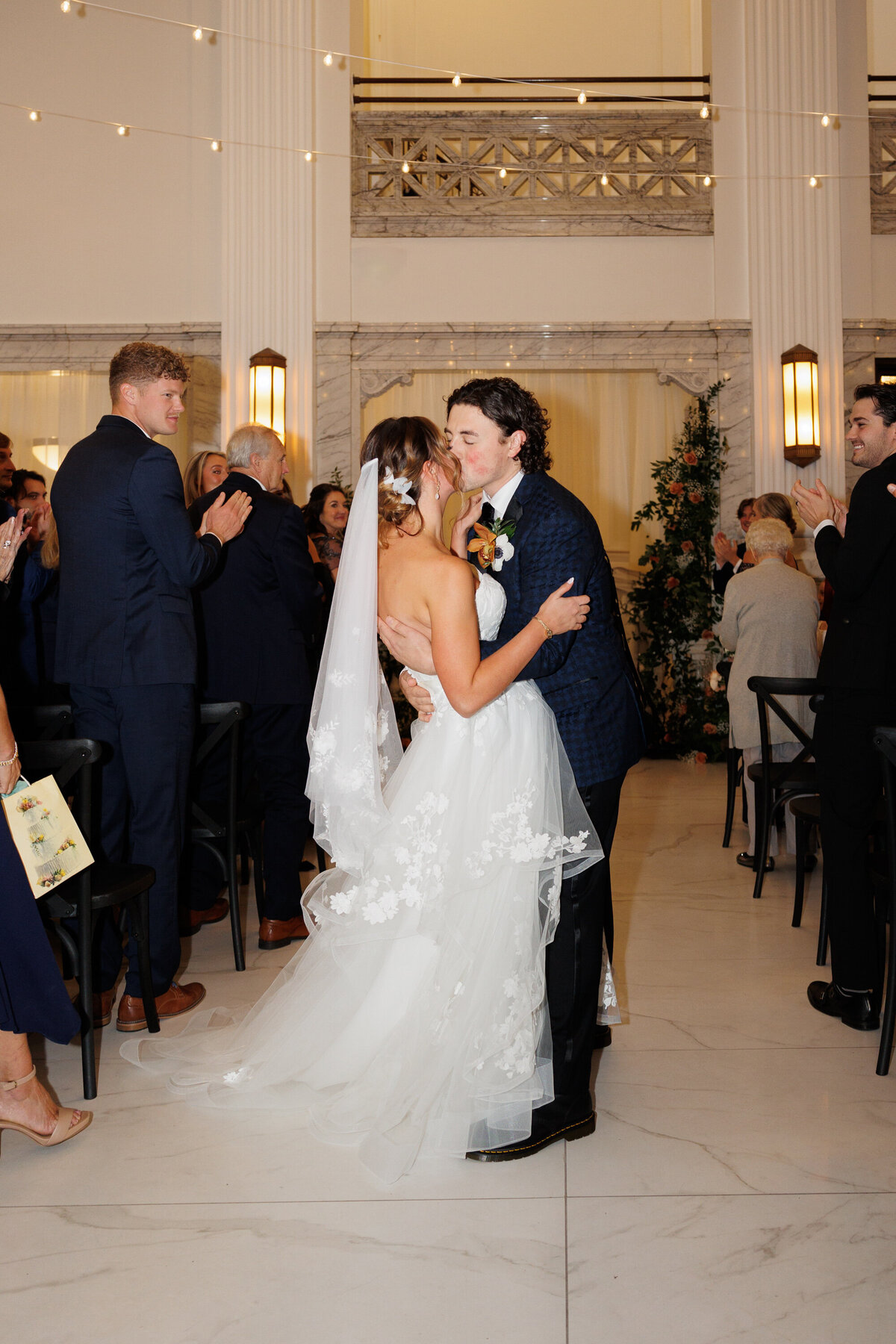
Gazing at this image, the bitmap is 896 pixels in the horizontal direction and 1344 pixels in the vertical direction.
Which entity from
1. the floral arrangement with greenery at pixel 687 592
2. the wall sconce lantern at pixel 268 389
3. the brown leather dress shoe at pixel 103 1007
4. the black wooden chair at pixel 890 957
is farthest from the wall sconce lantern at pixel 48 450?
the black wooden chair at pixel 890 957

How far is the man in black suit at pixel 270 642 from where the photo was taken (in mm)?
4230

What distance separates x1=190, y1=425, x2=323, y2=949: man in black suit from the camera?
423 centimetres

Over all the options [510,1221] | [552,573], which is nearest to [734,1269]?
[510,1221]

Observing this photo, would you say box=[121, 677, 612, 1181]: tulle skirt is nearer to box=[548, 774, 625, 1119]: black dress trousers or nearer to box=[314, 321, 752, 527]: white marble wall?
box=[548, 774, 625, 1119]: black dress trousers

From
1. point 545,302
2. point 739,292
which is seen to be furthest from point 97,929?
point 739,292

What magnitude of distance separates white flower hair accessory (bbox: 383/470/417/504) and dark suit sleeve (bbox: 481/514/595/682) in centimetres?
30

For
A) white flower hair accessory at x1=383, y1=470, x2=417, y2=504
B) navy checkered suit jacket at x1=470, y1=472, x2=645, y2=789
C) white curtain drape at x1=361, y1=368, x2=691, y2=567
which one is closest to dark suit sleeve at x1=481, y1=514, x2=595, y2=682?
Result: navy checkered suit jacket at x1=470, y1=472, x2=645, y2=789

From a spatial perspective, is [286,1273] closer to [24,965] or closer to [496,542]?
[24,965]

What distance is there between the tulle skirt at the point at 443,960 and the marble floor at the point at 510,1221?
106mm

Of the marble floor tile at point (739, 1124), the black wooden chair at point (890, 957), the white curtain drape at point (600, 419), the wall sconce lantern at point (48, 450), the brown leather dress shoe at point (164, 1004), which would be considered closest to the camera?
the marble floor tile at point (739, 1124)

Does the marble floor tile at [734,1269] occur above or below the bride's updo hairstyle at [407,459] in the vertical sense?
below

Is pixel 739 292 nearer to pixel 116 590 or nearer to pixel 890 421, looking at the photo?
pixel 890 421

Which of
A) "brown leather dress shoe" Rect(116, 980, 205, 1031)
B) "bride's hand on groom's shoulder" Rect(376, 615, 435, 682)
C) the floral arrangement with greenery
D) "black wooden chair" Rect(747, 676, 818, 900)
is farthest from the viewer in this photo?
the floral arrangement with greenery

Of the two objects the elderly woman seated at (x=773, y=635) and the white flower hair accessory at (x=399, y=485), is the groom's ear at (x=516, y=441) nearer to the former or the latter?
the white flower hair accessory at (x=399, y=485)
